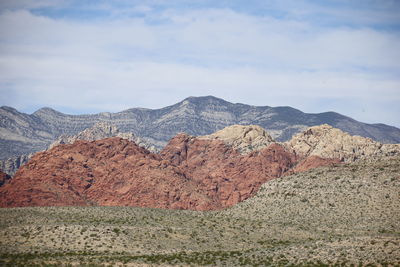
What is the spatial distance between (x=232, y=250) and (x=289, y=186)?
131 ft

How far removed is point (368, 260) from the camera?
8794cm

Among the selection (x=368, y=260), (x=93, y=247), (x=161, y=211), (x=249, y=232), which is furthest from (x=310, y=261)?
(x=161, y=211)

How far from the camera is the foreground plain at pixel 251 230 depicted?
9469 cm

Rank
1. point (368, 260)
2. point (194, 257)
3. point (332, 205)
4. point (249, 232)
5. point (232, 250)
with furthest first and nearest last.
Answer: point (332, 205), point (249, 232), point (232, 250), point (194, 257), point (368, 260)

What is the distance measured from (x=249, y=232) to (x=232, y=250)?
1140cm

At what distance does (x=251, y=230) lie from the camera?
11750 centimetres

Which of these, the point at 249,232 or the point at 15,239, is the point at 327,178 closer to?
the point at 249,232

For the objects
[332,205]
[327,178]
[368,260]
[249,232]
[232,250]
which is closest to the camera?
[368,260]

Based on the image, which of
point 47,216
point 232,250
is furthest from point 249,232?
point 47,216

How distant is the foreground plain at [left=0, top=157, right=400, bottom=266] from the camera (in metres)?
94.7

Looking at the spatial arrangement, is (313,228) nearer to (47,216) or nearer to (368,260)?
(368,260)

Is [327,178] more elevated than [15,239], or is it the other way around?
[327,178]

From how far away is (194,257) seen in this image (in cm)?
9912

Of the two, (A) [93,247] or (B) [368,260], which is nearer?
(B) [368,260]
